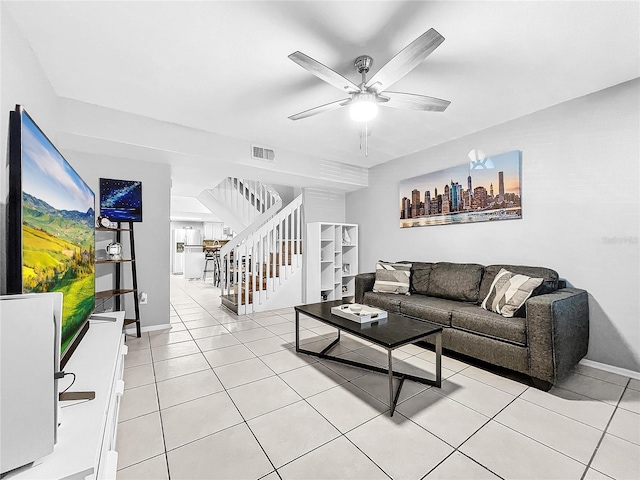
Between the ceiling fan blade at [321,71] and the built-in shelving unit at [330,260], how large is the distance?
10.1 feet

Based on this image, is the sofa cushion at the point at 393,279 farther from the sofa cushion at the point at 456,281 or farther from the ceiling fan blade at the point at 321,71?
the ceiling fan blade at the point at 321,71

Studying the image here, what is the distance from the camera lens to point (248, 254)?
181 inches

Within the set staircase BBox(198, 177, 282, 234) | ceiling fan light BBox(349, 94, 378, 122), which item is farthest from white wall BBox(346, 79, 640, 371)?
staircase BBox(198, 177, 282, 234)

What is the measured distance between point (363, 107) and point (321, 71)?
Result: 46 centimetres

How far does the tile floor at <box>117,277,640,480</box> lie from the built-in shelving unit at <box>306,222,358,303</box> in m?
2.29

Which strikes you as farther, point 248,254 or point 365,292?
point 248,254

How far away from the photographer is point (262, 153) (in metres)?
3.94

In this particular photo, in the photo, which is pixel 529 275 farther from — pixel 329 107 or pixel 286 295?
pixel 286 295

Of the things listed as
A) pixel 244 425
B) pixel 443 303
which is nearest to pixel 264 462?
pixel 244 425

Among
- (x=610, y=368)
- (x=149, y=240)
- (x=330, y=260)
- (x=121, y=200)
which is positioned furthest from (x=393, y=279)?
(x=121, y=200)

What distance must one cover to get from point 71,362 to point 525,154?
4.23 m

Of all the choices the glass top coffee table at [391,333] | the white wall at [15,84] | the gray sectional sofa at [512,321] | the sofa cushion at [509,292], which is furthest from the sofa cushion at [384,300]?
the white wall at [15,84]

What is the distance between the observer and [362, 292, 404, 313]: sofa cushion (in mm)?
3375

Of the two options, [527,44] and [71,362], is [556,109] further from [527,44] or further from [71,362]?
[71,362]
